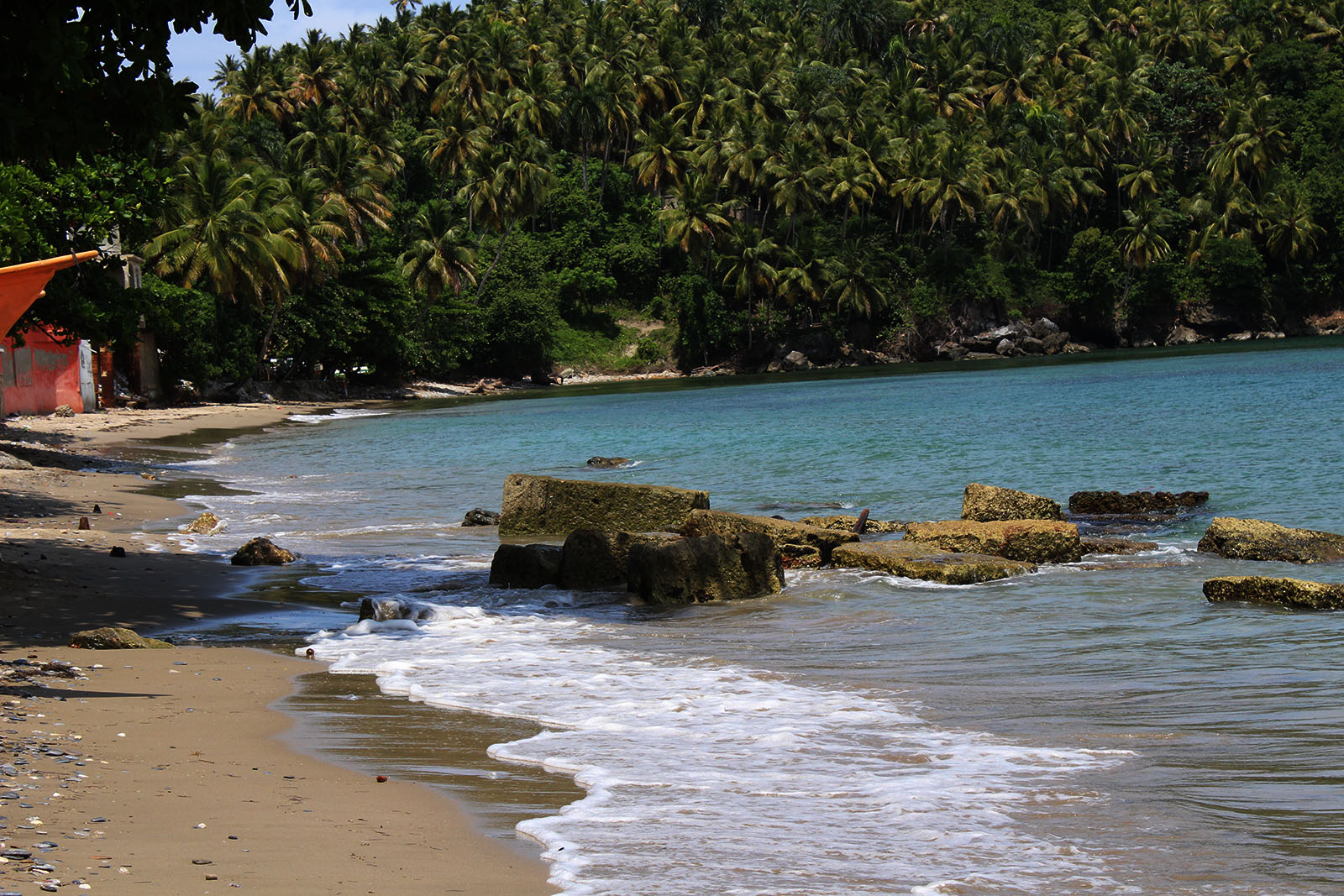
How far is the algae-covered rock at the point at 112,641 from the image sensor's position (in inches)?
315

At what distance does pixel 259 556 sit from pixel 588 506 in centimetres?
440

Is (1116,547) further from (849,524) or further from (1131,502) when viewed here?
(1131,502)

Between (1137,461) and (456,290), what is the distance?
50.5m

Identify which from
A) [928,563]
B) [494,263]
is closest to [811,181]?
[494,263]

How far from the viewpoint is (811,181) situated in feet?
239

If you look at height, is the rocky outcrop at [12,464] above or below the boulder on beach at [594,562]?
above

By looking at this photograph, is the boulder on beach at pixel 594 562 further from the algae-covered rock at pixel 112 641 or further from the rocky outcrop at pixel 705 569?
the algae-covered rock at pixel 112 641

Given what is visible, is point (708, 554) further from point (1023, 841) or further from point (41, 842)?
point (41, 842)

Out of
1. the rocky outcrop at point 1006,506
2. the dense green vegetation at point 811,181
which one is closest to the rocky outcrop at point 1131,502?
the rocky outcrop at point 1006,506

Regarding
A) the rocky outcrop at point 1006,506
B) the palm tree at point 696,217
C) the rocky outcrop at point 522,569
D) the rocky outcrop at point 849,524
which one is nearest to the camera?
the rocky outcrop at point 522,569

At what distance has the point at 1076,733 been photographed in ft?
20.7

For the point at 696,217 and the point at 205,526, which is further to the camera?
the point at 696,217

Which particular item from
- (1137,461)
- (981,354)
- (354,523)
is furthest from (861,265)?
(354,523)

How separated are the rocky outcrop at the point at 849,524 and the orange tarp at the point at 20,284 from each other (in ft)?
28.7
